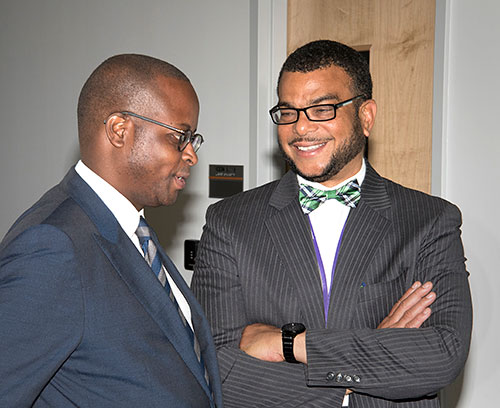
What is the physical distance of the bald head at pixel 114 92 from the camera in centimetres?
145

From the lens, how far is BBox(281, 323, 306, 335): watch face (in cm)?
171

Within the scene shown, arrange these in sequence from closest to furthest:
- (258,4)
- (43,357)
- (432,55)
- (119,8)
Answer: (43,357) → (432,55) → (258,4) → (119,8)

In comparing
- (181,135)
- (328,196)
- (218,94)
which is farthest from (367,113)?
(218,94)

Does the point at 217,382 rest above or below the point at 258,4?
below

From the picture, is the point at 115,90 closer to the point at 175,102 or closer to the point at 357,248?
the point at 175,102

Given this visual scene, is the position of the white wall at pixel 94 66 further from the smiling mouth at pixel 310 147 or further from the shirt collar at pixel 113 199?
the shirt collar at pixel 113 199

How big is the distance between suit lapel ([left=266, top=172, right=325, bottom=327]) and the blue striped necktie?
0.38 meters

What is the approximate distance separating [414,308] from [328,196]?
420 mm

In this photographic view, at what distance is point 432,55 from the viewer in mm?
2697

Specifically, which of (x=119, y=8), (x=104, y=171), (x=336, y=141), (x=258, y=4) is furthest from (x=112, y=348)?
(x=119, y=8)

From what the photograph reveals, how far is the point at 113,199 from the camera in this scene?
4.79 feet

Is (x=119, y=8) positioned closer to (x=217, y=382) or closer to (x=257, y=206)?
(x=257, y=206)

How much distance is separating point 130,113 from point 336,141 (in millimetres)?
665

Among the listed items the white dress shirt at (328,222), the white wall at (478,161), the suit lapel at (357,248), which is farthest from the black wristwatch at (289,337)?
the white wall at (478,161)
